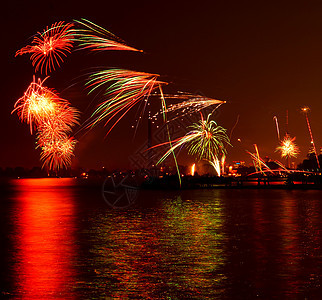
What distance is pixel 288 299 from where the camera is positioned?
862cm

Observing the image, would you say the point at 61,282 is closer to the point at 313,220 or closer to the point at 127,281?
the point at 127,281

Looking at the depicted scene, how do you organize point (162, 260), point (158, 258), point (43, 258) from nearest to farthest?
point (162, 260) < point (158, 258) < point (43, 258)

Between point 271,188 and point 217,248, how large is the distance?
5100 cm

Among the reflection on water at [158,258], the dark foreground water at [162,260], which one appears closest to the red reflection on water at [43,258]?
the dark foreground water at [162,260]

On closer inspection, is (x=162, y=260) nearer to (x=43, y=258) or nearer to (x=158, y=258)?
(x=158, y=258)

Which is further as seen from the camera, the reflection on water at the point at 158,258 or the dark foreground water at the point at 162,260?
the reflection on water at the point at 158,258

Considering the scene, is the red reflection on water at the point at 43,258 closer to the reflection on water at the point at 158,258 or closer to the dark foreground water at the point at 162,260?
the dark foreground water at the point at 162,260

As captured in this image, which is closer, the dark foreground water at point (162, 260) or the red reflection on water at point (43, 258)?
the dark foreground water at point (162, 260)

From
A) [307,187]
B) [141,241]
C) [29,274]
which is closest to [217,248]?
[141,241]

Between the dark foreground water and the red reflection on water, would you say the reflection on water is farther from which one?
the red reflection on water

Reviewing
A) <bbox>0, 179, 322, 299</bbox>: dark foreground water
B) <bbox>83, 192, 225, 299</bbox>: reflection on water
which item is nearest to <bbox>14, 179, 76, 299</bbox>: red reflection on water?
<bbox>0, 179, 322, 299</bbox>: dark foreground water

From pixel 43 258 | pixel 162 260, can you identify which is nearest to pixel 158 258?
pixel 162 260

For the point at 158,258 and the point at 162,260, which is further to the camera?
the point at 158,258

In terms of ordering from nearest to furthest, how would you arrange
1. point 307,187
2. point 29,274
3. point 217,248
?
point 29,274
point 217,248
point 307,187
